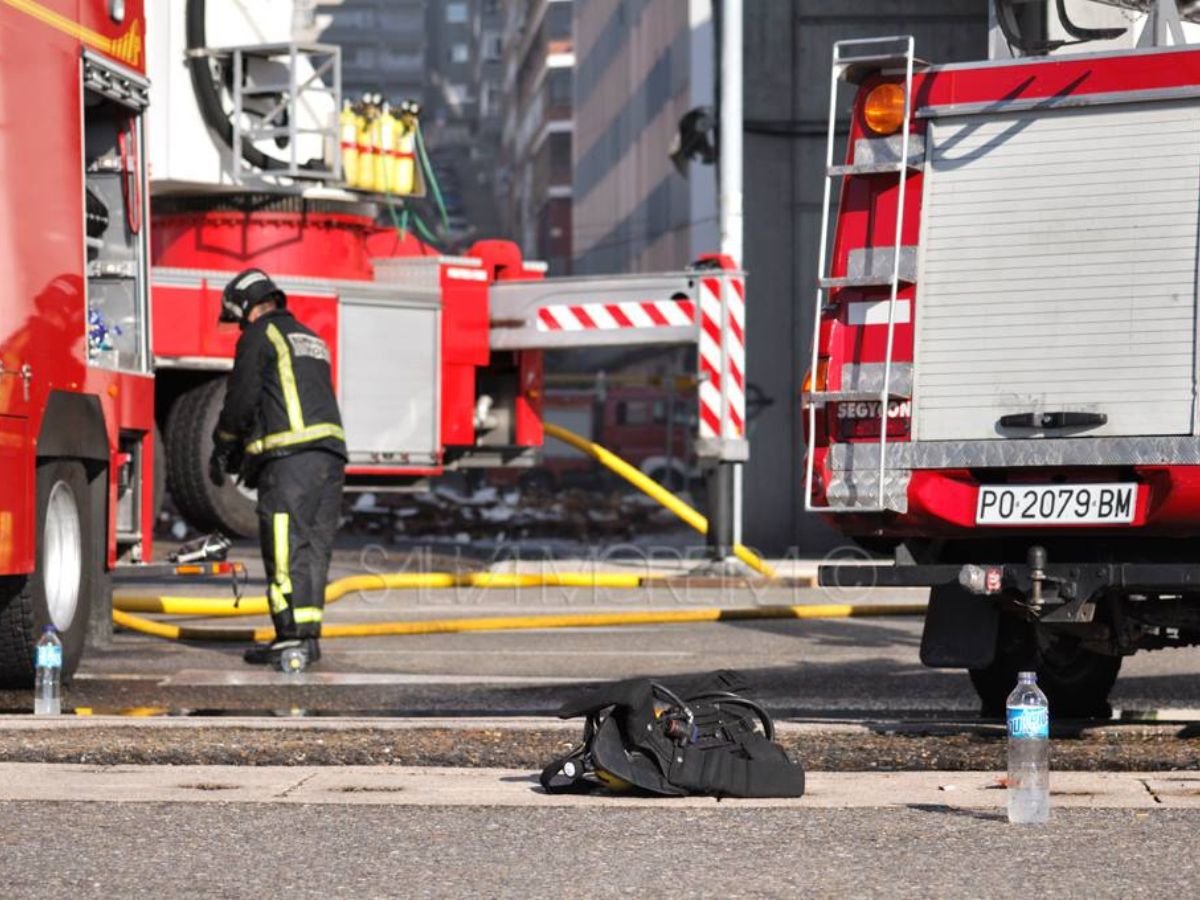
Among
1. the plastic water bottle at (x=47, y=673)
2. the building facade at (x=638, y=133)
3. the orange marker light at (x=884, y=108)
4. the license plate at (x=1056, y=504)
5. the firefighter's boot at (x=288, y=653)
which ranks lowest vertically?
the firefighter's boot at (x=288, y=653)

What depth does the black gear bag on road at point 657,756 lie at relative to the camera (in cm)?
645

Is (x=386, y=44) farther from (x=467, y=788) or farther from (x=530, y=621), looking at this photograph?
(x=467, y=788)

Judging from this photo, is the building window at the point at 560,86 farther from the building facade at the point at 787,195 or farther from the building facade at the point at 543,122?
the building facade at the point at 787,195

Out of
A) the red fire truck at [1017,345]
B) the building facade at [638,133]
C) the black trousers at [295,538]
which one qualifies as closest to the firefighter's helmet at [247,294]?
the black trousers at [295,538]

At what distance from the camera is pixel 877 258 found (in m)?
8.02

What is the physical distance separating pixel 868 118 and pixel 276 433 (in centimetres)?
A: 393

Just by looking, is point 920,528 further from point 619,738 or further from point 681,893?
point 681,893

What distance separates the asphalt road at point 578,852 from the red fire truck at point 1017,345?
1.74m

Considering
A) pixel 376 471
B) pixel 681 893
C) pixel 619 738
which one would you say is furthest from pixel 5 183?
pixel 376 471

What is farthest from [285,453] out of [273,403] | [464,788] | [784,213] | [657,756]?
[784,213]

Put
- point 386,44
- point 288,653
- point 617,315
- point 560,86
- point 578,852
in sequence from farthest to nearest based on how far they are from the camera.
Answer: point 386,44 → point 560,86 → point 617,315 → point 288,653 → point 578,852

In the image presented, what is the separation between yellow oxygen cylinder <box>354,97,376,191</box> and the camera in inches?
675

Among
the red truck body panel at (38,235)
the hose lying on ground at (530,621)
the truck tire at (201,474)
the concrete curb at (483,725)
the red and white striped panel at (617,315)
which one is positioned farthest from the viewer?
the red and white striped panel at (617,315)

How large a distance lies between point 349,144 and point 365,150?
0.41 feet
